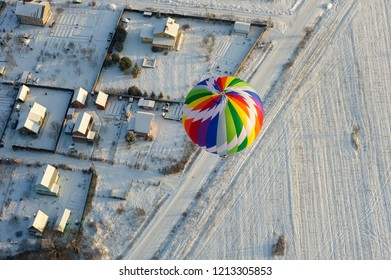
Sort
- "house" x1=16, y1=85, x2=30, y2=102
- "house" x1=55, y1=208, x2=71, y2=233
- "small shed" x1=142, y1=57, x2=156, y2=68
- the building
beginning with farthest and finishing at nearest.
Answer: the building < "small shed" x1=142, y1=57, x2=156, y2=68 < "house" x1=16, y1=85, x2=30, y2=102 < "house" x1=55, y1=208, x2=71, y2=233

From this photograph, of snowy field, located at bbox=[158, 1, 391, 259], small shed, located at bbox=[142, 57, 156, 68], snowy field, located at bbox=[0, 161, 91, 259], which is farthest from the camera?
small shed, located at bbox=[142, 57, 156, 68]

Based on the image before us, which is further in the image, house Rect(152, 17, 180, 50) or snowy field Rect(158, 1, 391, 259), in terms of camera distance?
house Rect(152, 17, 180, 50)

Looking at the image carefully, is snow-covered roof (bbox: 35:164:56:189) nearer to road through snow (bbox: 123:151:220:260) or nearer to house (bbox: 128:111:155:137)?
house (bbox: 128:111:155:137)

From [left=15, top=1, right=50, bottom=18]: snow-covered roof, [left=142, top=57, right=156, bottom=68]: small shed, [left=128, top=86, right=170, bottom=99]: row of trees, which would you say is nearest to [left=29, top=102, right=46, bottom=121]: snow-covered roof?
[left=128, top=86, right=170, bottom=99]: row of trees

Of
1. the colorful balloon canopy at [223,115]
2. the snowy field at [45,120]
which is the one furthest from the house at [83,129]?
the colorful balloon canopy at [223,115]

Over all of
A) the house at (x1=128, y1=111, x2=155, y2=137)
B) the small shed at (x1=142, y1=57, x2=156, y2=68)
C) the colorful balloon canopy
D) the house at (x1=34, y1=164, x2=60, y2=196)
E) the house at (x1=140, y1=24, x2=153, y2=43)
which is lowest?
the house at (x1=34, y1=164, x2=60, y2=196)

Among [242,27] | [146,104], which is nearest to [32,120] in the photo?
[146,104]

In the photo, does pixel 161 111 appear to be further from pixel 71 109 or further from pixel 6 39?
pixel 6 39
